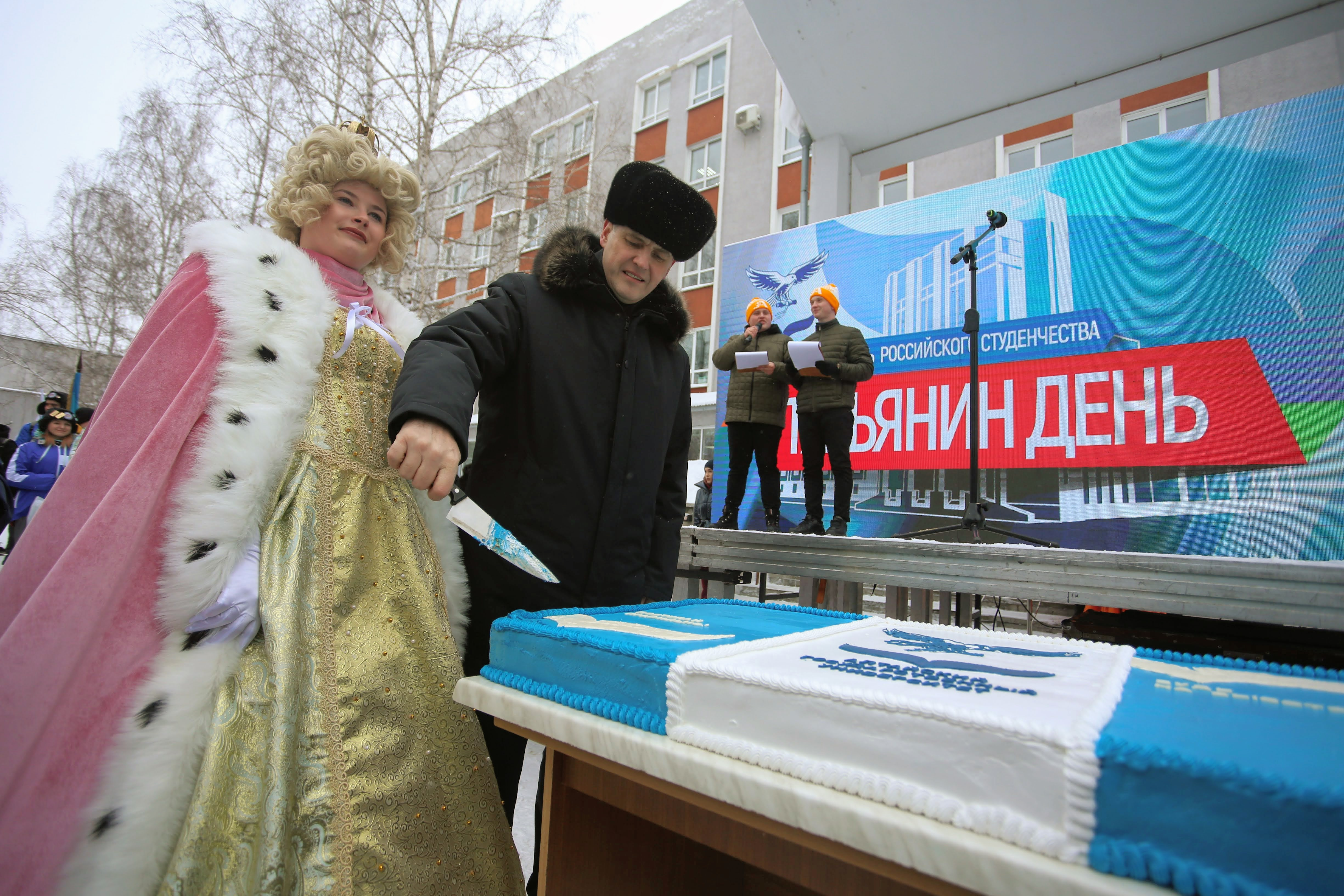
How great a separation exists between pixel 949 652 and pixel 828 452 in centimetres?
353

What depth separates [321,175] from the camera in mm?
1408

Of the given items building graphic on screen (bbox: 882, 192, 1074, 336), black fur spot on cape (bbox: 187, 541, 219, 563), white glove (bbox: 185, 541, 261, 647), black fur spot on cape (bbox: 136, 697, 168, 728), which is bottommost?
black fur spot on cape (bbox: 136, 697, 168, 728)

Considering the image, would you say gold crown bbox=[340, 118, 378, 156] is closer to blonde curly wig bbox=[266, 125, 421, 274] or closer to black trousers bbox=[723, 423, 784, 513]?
blonde curly wig bbox=[266, 125, 421, 274]

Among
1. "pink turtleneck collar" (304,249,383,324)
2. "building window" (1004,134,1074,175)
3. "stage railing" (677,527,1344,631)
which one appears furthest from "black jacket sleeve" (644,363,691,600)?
"building window" (1004,134,1074,175)

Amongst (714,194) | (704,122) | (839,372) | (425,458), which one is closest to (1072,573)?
(839,372)

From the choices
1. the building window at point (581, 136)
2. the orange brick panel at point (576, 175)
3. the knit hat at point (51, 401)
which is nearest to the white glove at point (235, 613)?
the knit hat at point (51, 401)

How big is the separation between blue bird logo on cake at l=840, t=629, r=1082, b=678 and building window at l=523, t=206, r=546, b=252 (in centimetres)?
982

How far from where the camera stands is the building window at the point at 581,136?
33.7 feet

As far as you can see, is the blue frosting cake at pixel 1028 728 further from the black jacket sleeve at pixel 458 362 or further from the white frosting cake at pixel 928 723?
the black jacket sleeve at pixel 458 362

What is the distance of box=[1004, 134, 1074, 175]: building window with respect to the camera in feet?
31.4

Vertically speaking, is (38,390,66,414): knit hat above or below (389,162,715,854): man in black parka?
above

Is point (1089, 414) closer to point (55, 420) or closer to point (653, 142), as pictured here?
point (55, 420)

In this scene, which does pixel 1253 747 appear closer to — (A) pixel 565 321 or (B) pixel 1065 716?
(B) pixel 1065 716

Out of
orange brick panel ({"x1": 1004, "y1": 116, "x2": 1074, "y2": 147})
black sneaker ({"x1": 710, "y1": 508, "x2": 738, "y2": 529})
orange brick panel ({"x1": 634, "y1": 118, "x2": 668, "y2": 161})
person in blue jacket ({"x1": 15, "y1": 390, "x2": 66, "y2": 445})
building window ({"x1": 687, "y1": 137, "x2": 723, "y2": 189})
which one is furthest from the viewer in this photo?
orange brick panel ({"x1": 634, "y1": 118, "x2": 668, "y2": 161})
